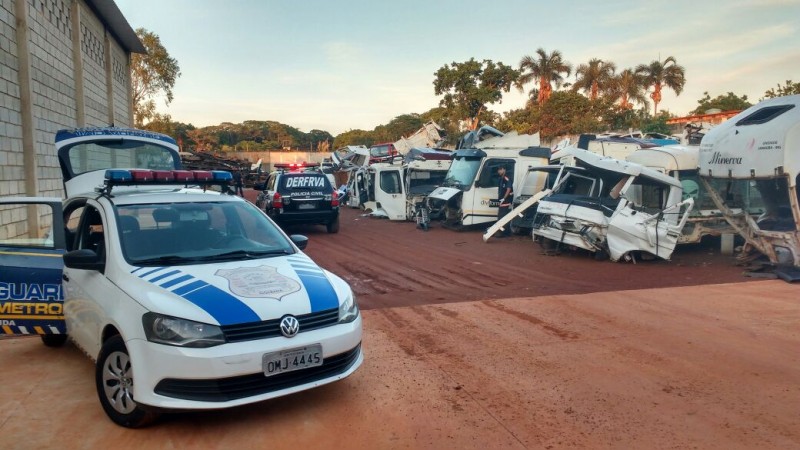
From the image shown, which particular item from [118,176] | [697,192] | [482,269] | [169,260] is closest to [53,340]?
[118,176]

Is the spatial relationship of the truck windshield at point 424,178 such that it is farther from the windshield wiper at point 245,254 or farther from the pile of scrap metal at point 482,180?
the windshield wiper at point 245,254

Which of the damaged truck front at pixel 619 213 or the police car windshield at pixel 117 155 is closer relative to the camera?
the police car windshield at pixel 117 155

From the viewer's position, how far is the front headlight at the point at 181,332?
3.68 meters

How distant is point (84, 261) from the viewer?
4.39 meters

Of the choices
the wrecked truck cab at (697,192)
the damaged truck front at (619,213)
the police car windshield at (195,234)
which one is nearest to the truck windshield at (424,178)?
the damaged truck front at (619,213)

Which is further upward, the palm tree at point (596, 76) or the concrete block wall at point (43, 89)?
the palm tree at point (596, 76)

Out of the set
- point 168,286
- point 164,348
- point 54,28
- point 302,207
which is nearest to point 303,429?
point 164,348

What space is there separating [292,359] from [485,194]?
12252mm

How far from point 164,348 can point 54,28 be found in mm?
14267

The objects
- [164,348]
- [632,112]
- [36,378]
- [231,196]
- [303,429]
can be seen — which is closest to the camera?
[164,348]

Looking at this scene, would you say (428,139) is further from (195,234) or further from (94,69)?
(195,234)

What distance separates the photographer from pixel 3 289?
496 cm

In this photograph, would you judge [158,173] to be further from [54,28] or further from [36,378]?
[54,28]

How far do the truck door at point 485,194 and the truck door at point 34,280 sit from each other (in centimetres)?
1140
